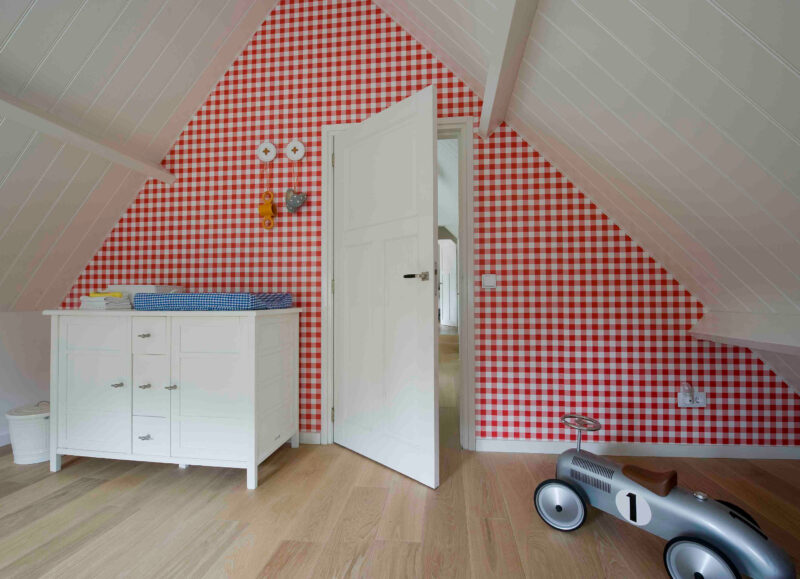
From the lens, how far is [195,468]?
207 cm

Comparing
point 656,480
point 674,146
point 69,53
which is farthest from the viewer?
point 69,53

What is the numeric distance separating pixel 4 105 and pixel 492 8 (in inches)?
80.3

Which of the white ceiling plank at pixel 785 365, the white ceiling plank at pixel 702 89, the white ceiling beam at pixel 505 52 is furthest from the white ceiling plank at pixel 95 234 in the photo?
the white ceiling plank at pixel 785 365

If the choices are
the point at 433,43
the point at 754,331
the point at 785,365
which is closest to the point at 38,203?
the point at 433,43

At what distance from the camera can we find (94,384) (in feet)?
6.56

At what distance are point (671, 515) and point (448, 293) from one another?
8.49m

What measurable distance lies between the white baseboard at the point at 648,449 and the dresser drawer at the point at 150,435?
1652 mm

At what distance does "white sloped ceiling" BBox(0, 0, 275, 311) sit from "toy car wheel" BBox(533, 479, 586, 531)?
277 centimetres

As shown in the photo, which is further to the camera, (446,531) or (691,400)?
(691,400)

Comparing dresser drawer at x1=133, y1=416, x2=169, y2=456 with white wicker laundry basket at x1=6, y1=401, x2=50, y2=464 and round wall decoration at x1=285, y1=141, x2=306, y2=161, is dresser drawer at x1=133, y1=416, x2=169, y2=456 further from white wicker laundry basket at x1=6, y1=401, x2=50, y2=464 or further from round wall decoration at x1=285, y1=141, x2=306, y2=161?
round wall decoration at x1=285, y1=141, x2=306, y2=161

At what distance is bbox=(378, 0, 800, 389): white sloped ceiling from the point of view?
1027mm

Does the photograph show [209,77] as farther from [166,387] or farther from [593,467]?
[593,467]

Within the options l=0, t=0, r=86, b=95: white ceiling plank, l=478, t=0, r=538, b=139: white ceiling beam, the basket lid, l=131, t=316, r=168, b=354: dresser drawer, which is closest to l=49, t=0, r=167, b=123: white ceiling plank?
l=0, t=0, r=86, b=95: white ceiling plank

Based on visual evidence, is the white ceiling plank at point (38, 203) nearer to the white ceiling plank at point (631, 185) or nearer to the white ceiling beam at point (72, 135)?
the white ceiling beam at point (72, 135)
